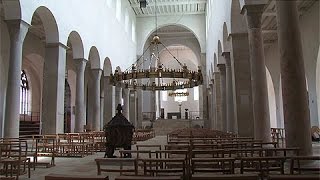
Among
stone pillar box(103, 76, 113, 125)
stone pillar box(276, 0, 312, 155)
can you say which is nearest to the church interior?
stone pillar box(276, 0, 312, 155)

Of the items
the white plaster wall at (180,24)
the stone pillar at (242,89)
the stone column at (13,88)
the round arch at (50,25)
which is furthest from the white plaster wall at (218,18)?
the stone column at (13,88)

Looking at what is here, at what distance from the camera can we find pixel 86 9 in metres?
19.2

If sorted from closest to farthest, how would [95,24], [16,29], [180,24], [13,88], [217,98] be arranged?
[13,88] < [16,29] < [95,24] < [217,98] < [180,24]

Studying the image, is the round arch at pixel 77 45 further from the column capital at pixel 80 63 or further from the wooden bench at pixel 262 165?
the wooden bench at pixel 262 165

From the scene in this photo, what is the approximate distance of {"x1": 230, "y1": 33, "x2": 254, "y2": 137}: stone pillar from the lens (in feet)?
43.0

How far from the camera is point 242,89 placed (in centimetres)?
1326

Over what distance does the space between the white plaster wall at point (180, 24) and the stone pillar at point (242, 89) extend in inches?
775

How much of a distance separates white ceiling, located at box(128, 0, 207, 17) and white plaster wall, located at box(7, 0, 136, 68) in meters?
1.08

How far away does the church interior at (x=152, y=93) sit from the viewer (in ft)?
20.3

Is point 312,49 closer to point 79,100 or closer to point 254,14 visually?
point 254,14

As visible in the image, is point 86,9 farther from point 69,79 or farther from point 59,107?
point 69,79

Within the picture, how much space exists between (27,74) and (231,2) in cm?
1768

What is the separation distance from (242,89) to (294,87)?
6432 mm

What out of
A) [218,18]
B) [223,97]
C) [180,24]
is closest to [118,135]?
[223,97]
